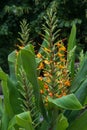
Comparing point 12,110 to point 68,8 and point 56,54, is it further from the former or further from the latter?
point 68,8

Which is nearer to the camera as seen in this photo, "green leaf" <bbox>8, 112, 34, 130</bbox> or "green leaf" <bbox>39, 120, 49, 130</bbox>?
"green leaf" <bbox>8, 112, 34, 130</bbox>

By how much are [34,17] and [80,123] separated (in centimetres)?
449

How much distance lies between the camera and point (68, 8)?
22.6ft

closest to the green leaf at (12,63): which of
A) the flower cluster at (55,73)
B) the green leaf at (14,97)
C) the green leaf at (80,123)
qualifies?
the green leaf at (14,97)

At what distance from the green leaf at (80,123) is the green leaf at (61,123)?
0.34 feet

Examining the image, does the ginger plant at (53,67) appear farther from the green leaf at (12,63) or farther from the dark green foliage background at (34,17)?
the dark green foliage background at (34,17)

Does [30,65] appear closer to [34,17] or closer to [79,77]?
[79,77]

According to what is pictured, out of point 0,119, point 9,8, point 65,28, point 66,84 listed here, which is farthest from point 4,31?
point 66,84

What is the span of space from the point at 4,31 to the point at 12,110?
13.9 ft

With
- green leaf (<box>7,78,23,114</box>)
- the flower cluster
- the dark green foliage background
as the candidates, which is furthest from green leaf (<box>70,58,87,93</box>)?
the dark green foliage background

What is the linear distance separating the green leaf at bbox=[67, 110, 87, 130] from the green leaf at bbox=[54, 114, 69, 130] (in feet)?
0.34

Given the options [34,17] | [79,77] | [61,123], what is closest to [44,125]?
[61,123]

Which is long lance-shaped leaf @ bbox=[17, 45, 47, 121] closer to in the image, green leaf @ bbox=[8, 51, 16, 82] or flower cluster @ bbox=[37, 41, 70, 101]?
flower cluster @ bbox=[37, 41, 70, 101]

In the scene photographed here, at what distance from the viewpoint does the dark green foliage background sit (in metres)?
6.66
